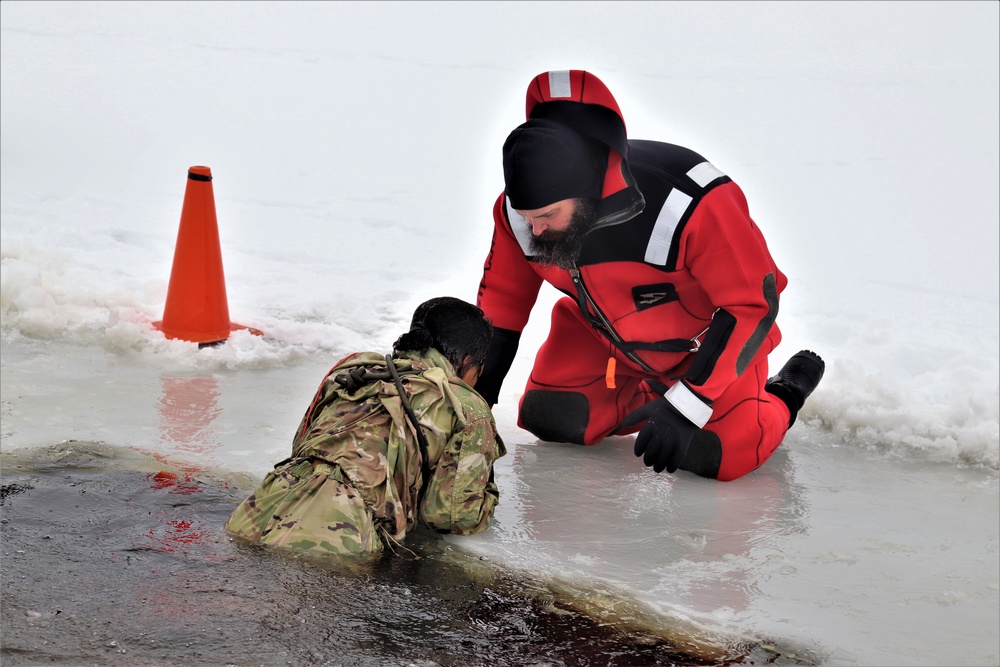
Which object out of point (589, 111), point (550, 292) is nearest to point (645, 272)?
point (589, 111)

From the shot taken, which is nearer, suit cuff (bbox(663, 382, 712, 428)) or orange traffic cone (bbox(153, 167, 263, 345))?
suit cuff (bbox(663, 382, 712, 428))

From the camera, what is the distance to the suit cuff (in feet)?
12.0

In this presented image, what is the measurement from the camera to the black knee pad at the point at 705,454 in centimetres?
406

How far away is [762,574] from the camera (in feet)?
11.1

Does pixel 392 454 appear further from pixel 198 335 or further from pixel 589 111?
pixel 198 335

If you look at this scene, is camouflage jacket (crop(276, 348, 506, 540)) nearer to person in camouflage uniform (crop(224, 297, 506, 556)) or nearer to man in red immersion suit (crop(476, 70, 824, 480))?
person in camouflage uniform (crop(224, 297, 506, 556))

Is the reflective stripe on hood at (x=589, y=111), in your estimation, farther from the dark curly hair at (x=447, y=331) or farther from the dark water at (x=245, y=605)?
the dark water at (x=245, y=605)

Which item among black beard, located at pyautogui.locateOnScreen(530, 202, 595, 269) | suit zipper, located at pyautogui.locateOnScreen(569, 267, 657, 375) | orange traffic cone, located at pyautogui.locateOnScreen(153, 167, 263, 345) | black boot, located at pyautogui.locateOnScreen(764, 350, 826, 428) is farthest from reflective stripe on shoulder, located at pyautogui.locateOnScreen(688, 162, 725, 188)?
orange traffic cone, located at pyautogui.locateOnScreen(153, 167, 263, 345)

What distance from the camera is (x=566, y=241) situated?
3684 millimetres

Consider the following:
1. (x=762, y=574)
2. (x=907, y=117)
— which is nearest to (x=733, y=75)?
(x=907, y=117)

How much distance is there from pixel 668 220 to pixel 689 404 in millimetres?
591

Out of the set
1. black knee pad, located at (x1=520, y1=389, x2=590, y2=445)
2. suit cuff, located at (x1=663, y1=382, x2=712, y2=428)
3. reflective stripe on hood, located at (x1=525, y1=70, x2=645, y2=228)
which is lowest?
black knee pad, located at (x1=520, y1=389, x2=590, y2=445)

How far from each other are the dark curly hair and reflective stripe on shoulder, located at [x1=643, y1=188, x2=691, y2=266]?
67cm

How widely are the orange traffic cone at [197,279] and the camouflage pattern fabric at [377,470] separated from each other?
1.84 metres
